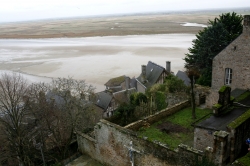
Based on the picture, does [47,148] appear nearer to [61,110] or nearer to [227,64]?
[61,110]

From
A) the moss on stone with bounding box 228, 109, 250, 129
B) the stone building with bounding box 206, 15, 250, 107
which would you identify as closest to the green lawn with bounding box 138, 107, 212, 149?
the stone building with bounding box 206, 15, 250, 107

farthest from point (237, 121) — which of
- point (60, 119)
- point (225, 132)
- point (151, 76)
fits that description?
point (151, 76)

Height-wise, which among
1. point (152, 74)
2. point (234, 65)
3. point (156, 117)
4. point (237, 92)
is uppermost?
point (234, 65)

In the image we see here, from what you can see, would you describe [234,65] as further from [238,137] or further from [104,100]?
[104,100]

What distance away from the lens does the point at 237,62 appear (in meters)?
20.8

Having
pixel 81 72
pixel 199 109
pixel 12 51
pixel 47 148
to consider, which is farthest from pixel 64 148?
pixel 12 51

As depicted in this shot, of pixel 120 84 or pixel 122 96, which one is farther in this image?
pixel 120 84

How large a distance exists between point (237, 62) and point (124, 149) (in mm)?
12385

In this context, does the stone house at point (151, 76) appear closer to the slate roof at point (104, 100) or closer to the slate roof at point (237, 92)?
the slate roof at point (104, 100)

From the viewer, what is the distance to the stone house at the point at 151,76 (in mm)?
36344

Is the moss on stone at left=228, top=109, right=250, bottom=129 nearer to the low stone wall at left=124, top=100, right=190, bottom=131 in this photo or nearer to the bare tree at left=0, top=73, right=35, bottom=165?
the low stone wall at left=124, top=100, right=190, bottom=131

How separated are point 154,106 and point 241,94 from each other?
8.85m

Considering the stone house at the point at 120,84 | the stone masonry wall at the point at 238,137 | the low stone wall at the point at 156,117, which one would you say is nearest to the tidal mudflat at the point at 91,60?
the stone house at the point at 120,84

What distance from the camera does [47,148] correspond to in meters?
22.7
